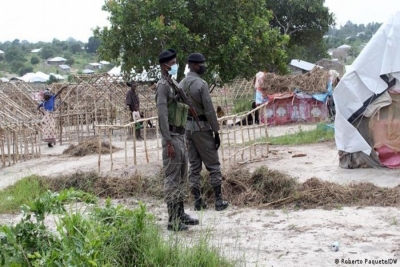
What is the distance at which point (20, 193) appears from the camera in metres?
8.82

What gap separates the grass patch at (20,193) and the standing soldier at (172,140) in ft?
7.92

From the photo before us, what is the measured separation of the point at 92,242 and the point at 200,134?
3.39 metres

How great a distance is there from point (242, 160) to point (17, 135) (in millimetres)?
5771

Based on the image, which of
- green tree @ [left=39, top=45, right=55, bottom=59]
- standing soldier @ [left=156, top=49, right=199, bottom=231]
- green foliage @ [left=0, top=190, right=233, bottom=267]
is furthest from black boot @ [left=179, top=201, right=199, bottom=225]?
green tree @ [left=39, top=45, right=55, bottom=59]

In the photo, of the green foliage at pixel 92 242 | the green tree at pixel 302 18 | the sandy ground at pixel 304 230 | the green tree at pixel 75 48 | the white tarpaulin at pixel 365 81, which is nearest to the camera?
the green foliage at pixel 92 242

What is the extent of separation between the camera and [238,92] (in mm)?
25969

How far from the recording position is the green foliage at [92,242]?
4160 mm

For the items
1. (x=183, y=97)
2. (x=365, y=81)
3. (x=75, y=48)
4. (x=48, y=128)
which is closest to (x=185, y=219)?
(x=183, y=97)

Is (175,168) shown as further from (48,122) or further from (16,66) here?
(16,66)

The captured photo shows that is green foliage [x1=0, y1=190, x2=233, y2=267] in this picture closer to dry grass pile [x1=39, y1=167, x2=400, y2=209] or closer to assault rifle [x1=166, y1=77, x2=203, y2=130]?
assault rifle [x1=166, y1=77, x2=203, y2=130]

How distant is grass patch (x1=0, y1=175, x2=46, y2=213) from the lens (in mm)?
8172

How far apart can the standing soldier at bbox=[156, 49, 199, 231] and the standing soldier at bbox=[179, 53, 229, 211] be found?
0.51 metres

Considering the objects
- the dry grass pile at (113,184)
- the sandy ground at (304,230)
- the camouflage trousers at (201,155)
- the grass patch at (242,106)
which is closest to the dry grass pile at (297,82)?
the grass patch at (242,106)

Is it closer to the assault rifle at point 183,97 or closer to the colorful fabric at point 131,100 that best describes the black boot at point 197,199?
the assault rifle at point 183,97
